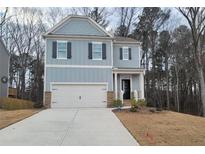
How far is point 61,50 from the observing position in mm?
19469

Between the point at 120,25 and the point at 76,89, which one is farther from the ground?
the point at 120,25

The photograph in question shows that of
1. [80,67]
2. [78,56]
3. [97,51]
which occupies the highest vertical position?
[97,51]

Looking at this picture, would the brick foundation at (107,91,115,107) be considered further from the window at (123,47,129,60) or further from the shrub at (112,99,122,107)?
the window at (123,47,129,60)

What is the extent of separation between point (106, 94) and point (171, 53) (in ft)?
56.0

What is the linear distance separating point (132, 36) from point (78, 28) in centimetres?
1424

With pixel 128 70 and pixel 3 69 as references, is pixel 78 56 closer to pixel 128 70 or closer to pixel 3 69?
pixel 128 70

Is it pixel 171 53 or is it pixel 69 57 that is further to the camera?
pixel 171 53

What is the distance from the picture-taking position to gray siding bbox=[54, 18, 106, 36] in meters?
20.0

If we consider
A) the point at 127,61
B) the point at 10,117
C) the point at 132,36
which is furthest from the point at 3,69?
the point at 132,36

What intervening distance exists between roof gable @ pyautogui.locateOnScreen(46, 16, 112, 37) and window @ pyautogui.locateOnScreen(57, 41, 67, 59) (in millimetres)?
972

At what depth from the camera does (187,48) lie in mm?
32000

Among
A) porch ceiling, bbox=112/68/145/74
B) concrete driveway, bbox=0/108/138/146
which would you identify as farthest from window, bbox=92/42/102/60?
concrete driveway, bbox=0/108/138/146
